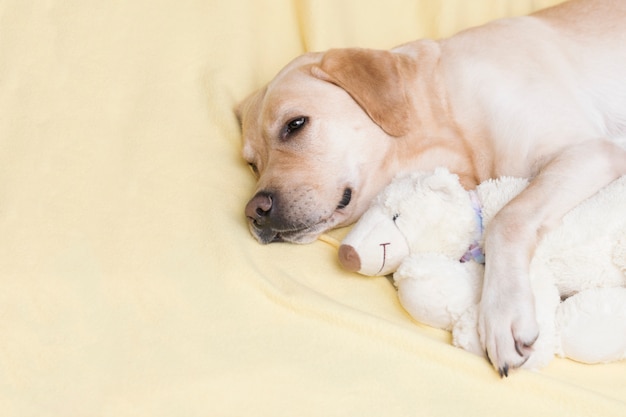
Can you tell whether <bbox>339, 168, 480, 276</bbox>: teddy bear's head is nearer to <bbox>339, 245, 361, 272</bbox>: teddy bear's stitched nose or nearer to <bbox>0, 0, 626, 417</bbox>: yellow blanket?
<bbox>339, 245, 361, 272</bbox>: teddy bear's stitched nose

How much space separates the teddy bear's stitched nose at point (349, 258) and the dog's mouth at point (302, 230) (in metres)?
0.25

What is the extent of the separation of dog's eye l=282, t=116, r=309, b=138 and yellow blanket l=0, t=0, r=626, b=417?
26cm

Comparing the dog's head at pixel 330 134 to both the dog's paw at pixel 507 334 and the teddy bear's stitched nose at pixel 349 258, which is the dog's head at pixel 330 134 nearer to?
the teddy bear's stitched nose at pixel 349 258

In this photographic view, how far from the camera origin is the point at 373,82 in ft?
8.88

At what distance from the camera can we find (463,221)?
7.49 feet

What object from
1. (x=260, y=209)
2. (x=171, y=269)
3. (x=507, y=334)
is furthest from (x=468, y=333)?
(x=171, y=269)

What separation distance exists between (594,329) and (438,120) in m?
1.06

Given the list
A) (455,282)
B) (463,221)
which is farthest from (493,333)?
(463,221)

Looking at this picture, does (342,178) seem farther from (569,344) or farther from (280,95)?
(569,344)

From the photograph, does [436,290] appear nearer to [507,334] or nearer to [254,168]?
[507,334]

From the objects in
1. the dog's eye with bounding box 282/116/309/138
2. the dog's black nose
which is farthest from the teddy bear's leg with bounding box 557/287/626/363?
the dog's eye with bounding box 282/116/309/138

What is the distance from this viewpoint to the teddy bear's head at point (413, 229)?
2.23 meters

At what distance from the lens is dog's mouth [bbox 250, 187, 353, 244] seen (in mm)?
2441

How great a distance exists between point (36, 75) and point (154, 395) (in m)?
1.31
